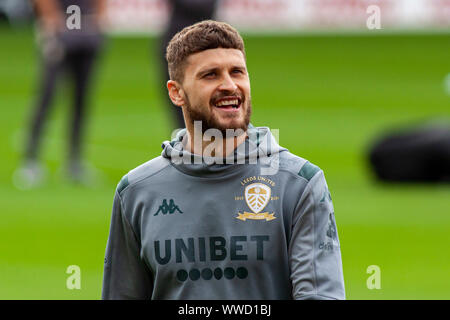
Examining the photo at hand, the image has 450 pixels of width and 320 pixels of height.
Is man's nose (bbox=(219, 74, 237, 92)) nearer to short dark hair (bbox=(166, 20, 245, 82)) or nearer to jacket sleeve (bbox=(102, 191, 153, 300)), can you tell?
short dark hair (bbox=(166, 20, 245, 82))

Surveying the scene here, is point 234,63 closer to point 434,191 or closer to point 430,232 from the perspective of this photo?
point 430,232

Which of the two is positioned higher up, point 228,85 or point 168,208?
point 228,85

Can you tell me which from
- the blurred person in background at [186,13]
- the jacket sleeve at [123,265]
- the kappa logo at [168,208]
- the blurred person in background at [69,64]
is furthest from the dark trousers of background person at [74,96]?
the kappa logo at [168,208]

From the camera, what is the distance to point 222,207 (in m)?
3.44

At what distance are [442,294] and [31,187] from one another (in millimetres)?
5447

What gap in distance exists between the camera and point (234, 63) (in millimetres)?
3428

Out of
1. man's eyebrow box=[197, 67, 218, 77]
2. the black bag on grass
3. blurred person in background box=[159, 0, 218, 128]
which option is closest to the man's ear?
man's eyebrow box=[197, 67, 218, 77]

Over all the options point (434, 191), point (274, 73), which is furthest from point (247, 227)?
point (274, 73)

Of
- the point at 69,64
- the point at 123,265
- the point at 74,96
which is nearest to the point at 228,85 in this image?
the point at 123,265

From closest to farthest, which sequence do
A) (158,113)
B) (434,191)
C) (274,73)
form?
1. (434,191)
2. (158,113)
3. (274,73)

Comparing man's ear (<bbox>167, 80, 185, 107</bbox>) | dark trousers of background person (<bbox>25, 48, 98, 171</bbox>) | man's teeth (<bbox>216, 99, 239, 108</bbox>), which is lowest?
man's teeth (<bbox>216, 99, 239, 108</bbox>)

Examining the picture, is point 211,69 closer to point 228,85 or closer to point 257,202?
point 228,85

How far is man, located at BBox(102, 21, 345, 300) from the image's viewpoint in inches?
133

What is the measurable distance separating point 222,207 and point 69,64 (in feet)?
27.1
